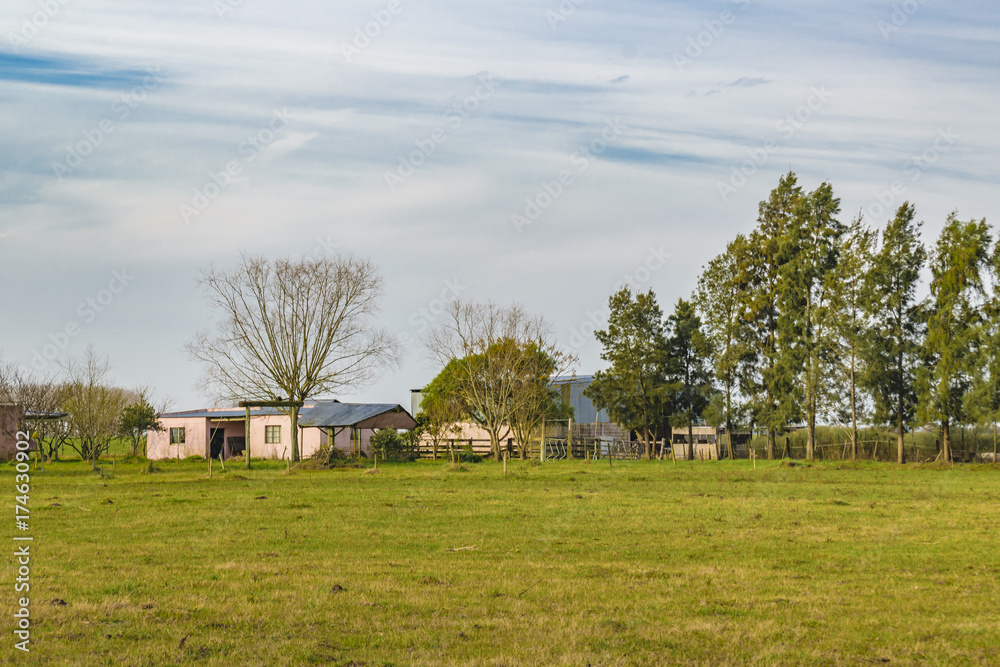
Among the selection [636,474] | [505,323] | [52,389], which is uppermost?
[505,323]

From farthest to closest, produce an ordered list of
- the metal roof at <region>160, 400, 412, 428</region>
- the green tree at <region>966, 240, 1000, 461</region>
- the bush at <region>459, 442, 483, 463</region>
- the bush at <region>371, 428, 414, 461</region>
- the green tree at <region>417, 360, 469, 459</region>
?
the green tree at <region>417, 360, 469, 459</region>, the metal roof at <region>160, 400, 412, 428</region>, the bush at <region>371, 428, 414, 461</region>, the bush at <region>459, 442, 483, 463</region>, the green tree at <region>966, 240, 1000, 461</region>

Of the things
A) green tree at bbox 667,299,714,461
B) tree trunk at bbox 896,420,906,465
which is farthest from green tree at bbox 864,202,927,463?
green tree at bbox 667,299,714,461

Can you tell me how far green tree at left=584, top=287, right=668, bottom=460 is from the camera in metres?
58.7

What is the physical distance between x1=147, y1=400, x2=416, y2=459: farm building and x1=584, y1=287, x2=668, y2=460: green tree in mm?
14824

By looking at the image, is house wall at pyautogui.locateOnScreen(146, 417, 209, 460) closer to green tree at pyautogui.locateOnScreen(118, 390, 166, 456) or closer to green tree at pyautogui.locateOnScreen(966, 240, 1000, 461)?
green tree at pyautogui.locateOnScreen(118, 390, 166, 456)

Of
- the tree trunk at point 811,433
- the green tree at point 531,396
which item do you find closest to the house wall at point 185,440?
the green tree at point 531,396

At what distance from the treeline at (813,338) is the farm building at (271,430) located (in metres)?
16.2

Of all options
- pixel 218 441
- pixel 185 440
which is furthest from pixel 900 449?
pixel 185 440

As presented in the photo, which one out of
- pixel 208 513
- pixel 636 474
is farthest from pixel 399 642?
pixel 636 474

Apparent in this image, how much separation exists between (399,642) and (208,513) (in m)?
12.6

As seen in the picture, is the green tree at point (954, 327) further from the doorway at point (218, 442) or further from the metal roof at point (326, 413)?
the doorway at point (218, 442)

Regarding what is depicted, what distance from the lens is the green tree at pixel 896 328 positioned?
49125 mm

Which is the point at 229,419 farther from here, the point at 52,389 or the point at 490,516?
the point at 490,516

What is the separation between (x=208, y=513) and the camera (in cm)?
1948
